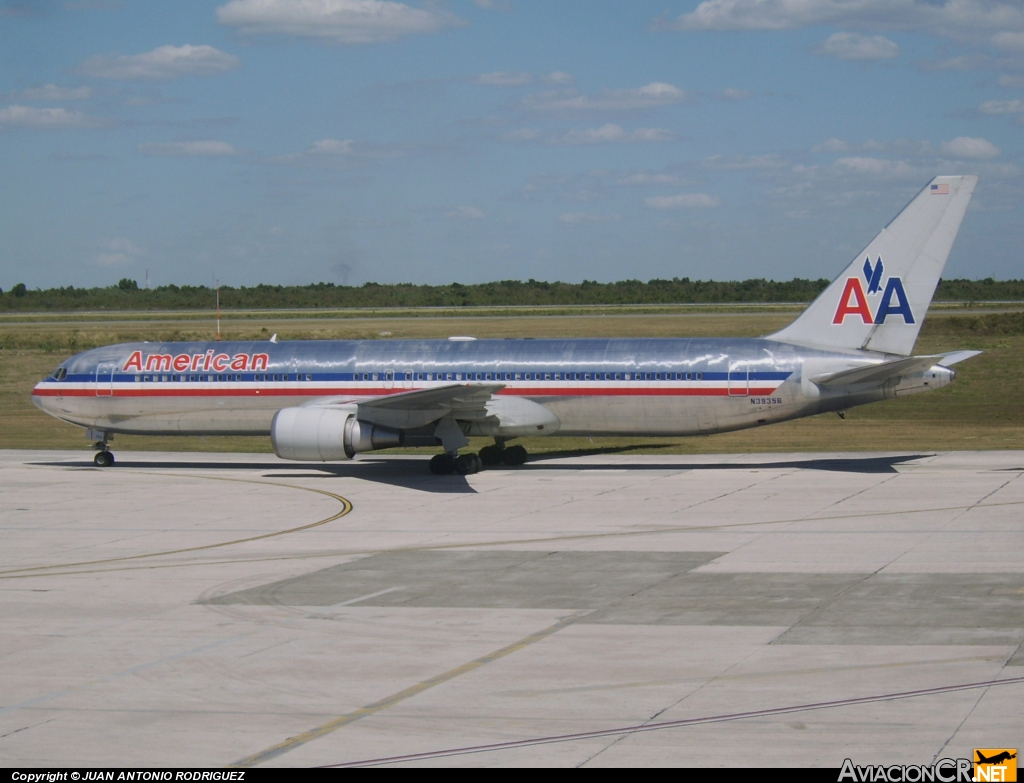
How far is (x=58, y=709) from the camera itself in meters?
14.8

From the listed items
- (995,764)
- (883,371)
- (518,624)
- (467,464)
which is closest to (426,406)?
(467,464)

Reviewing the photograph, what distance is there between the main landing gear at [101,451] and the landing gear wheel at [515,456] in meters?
13.6

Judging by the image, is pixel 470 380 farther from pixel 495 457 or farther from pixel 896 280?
pixel 896 280

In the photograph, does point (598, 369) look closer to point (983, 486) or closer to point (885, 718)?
point (983, 486)

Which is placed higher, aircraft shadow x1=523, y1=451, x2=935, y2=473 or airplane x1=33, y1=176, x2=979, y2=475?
airplane x1=33, y1=176, x2=979, y2=475

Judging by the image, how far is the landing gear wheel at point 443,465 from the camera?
124 feet

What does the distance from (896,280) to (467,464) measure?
46.6 ft

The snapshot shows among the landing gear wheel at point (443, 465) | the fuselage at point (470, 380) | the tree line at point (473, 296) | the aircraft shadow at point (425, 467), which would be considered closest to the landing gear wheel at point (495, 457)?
the aircraft shadow at point (425, 467)

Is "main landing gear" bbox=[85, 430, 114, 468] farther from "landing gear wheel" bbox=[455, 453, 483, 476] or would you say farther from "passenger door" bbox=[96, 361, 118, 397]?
"landing gear wheel" bbox=[455, 453, 483, 476]

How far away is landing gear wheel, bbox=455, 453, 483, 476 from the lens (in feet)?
124

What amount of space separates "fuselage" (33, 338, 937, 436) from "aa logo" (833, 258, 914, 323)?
1.32 meters

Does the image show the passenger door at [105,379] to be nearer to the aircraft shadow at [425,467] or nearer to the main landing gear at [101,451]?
the main landing gear at [101,451]

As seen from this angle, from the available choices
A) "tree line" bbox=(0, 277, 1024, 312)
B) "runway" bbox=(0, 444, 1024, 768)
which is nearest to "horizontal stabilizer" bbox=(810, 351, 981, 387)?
"runway" bbox=(0, 444, 1024, 768)

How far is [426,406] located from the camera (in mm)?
36781
